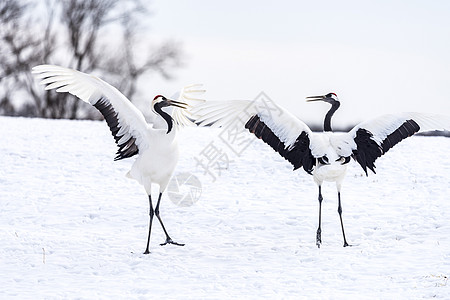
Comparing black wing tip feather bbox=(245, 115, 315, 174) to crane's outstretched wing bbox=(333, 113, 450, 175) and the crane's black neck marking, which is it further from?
the crane's black neck marking

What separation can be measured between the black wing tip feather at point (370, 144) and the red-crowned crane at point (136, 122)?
237cm

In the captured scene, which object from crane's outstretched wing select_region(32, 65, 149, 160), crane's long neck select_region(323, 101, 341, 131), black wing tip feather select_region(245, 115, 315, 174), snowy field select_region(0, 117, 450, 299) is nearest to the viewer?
snowy field select_region(0, 117, 450, 299)

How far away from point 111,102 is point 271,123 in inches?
83.9

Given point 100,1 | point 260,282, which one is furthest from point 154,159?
point 100,1

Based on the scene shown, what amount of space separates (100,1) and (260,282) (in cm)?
3093

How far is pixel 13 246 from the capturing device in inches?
369

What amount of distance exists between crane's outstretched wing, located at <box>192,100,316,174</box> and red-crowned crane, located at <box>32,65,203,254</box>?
443 millimetres

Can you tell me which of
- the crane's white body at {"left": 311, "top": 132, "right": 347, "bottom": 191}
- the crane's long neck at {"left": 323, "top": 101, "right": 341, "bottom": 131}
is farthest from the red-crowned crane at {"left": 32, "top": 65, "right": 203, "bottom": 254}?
the crane's long neck at {"left": 323, "top": 101, "right": 341, "bottom": 131}

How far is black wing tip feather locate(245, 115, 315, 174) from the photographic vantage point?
9086 mm

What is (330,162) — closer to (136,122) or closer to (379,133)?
(379,133)

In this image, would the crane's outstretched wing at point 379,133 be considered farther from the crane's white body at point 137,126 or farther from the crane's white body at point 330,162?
the crane's white body at point 137,126

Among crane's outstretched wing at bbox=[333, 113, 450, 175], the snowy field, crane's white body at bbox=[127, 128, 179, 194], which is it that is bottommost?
the snowy field

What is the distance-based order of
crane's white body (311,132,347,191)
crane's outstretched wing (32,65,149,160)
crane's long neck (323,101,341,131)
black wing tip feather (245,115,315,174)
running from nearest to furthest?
crane's outstretched wing (32,65,149,160)
crane's white body (311,132,347,191)
black wing tip feather (245,115,315,174)
crane's long neck (323,101,341,131)

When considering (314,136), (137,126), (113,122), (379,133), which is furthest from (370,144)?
(113,122)
